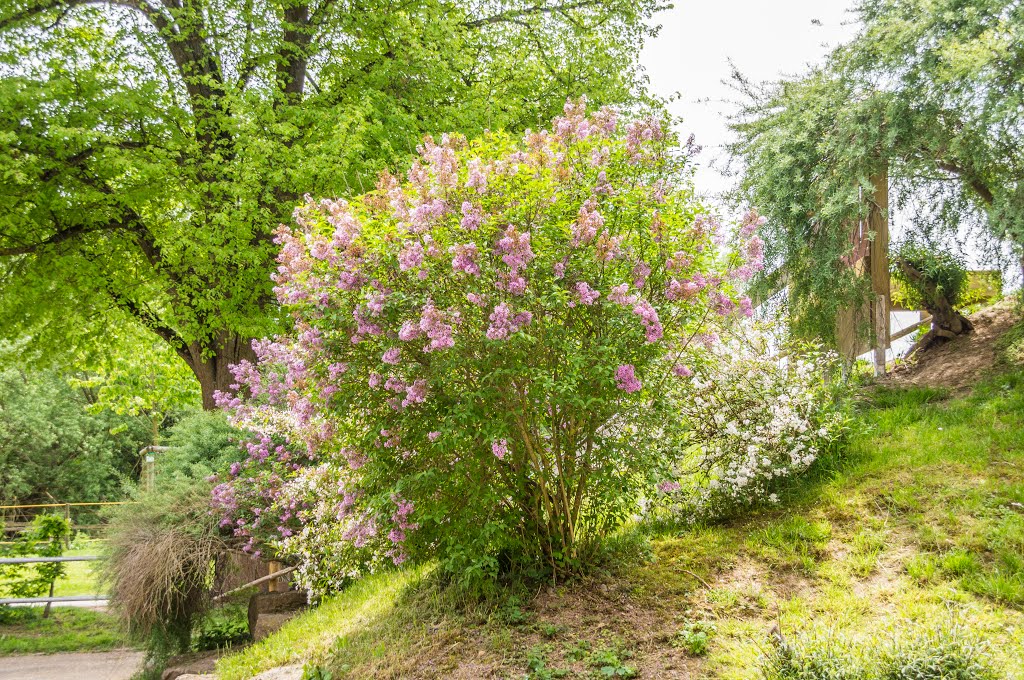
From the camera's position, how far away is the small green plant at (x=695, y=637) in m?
4.75

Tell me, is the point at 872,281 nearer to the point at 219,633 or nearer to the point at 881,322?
the point at 881,322

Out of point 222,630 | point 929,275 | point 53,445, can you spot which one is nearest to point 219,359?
point 222,630

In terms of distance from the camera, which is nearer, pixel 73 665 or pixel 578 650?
pixel 578 650

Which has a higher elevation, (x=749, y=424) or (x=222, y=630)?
(x=749, y=424)

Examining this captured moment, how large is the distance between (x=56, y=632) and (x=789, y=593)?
41.4 ft

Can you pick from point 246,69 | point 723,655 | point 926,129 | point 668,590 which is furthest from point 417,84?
point 723,655

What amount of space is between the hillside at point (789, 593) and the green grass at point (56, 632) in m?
6.33

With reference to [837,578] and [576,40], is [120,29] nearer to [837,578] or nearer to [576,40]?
[576,40]

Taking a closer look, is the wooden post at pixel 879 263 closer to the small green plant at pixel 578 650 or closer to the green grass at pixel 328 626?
the small green plant at pixel 578 650

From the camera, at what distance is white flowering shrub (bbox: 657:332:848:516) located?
258 inches

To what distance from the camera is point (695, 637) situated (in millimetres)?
4789

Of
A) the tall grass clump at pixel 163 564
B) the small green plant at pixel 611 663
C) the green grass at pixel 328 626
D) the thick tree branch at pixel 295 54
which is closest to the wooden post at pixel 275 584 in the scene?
the tall grass clump at pixel 163 564

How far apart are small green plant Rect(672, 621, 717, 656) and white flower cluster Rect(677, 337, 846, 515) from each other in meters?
1.69

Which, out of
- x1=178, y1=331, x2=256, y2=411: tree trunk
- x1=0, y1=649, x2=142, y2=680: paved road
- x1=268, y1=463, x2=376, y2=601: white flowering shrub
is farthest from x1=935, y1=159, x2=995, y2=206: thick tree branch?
x1=0, y1=649, x2=142, y2=680: paved road
